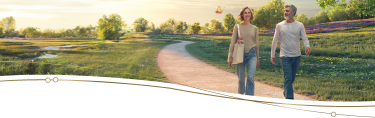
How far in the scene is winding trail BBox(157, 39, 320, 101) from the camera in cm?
741

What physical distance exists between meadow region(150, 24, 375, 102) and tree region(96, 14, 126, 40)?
233 cm

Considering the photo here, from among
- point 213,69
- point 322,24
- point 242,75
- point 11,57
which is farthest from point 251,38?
point 11,57

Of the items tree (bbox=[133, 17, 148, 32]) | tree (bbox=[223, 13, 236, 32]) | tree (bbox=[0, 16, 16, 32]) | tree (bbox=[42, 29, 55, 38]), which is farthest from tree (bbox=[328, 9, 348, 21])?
tree (bbox=[0, 16, 16, 32])

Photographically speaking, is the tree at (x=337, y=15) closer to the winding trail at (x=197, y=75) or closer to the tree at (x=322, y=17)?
the tree at (x=322, y=17)

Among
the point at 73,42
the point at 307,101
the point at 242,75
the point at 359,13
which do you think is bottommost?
the point at 307,101

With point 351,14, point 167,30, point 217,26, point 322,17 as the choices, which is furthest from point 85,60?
point 351,14

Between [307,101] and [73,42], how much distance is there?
34.9 ft

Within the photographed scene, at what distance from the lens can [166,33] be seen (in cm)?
1363

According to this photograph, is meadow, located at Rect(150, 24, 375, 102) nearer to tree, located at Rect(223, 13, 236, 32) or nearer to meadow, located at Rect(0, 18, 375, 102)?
meadow, located at Rect(0, 18, 375, 102)

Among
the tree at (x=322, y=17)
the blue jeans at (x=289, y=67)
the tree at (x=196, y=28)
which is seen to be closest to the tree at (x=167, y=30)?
the tree at (x=196, y=28)

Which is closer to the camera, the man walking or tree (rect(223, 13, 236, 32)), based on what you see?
the man walking

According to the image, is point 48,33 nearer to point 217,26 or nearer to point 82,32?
point 82,32

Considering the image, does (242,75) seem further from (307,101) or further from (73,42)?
(73,42)

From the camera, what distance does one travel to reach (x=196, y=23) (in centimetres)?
1245
